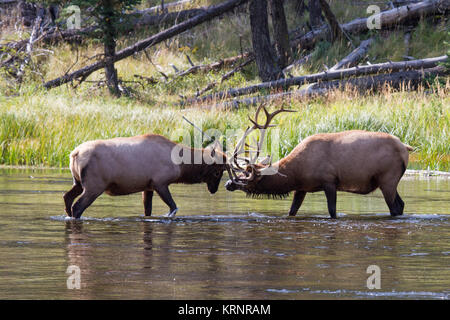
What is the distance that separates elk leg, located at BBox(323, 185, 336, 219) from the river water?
5.6 inches

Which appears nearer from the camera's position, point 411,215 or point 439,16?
point 411,215

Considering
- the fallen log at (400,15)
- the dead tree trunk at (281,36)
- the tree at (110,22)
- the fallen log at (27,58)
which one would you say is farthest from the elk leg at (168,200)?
the fallen log at (400,15)

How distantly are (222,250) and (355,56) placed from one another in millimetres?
17871

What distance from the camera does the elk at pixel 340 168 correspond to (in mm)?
11070

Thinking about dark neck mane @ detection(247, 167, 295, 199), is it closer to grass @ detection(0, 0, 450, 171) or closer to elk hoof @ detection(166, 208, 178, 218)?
elk hoof @ detection(166, 208, 178, 218)

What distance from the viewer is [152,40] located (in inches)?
1055

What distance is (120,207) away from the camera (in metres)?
12.2

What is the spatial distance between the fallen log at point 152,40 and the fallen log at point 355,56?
504cm

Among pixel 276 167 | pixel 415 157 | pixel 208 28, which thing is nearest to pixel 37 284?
pixel 276 167

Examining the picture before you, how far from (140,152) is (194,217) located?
3.48ft

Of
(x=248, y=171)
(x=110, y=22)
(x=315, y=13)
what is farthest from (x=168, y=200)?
(x=315, y=13)

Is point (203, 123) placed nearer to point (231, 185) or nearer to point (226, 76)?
point (231, 185)
